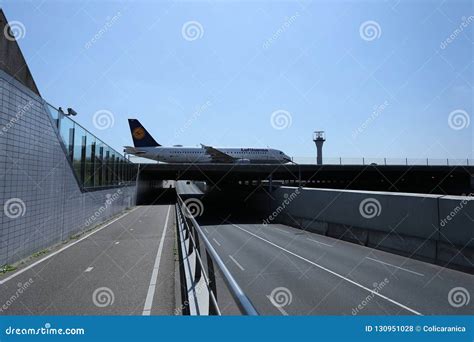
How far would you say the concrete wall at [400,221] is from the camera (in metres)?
11.8

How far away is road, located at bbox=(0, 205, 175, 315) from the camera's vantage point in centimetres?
616

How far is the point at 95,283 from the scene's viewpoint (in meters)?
7.81

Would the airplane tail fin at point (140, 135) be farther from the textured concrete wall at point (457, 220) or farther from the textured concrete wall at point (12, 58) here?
the textured concrete wall at point (457, 220)

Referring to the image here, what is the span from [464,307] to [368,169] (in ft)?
145

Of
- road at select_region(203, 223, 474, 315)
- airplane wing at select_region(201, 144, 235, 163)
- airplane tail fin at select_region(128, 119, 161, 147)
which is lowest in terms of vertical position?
road at select_region(203, 223, 474, 315)

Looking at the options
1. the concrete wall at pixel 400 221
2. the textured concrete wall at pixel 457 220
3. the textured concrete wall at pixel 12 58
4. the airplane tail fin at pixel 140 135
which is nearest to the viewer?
the textured concrete wall at pixel 12 58

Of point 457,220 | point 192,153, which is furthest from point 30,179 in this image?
point 192,153

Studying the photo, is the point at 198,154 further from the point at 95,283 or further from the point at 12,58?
the point at 95,283

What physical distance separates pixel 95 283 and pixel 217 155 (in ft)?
156

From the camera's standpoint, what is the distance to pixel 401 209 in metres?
15.1

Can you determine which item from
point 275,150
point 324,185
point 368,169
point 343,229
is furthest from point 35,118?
point 324,185

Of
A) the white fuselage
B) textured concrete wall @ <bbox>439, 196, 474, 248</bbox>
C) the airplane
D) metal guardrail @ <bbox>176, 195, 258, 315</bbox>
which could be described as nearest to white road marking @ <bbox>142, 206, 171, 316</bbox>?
metal guardrail @ <bbox>176, 195, 258, 315</bbox>

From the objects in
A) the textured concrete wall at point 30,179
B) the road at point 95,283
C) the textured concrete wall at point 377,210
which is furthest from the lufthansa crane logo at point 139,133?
the road at point 95,283

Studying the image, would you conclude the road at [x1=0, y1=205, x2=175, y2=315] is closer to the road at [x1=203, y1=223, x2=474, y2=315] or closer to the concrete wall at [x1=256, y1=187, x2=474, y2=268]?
the road at [x1=203, y1=223, x2=474, y2=315]
